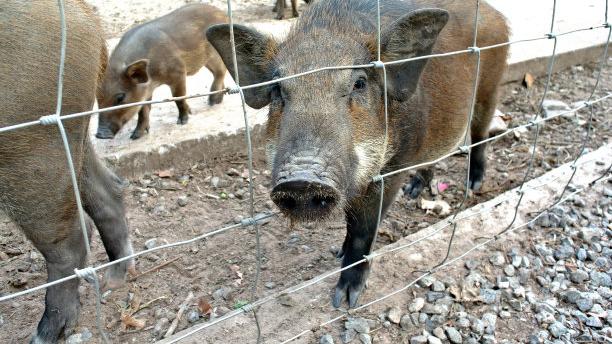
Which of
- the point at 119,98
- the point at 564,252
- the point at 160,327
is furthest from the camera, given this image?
the point at 119,98

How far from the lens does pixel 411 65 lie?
7.65 ft

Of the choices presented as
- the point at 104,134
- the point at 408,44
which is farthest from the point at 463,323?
the point at 104,134

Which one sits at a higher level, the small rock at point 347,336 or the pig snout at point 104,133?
the small rock at point 347,336

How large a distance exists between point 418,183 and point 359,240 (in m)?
1.31

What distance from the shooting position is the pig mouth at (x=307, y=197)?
183 centimetres

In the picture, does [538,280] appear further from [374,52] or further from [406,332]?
[374,52]

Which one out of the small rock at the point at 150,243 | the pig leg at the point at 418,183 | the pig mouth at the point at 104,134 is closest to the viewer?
the small rock at the point at 150,243

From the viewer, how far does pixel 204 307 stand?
267 centimetres

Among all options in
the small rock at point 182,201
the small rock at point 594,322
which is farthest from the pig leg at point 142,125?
the small rock at point 594,322

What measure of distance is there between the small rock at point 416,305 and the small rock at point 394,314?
0.05 meters

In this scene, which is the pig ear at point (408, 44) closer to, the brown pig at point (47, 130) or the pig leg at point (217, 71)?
the brown pig at point (47, 130)

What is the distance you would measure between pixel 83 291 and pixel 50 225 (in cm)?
69

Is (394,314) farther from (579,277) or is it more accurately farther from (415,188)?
(415,188)

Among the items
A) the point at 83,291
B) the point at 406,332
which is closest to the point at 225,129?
the point at 83,291
